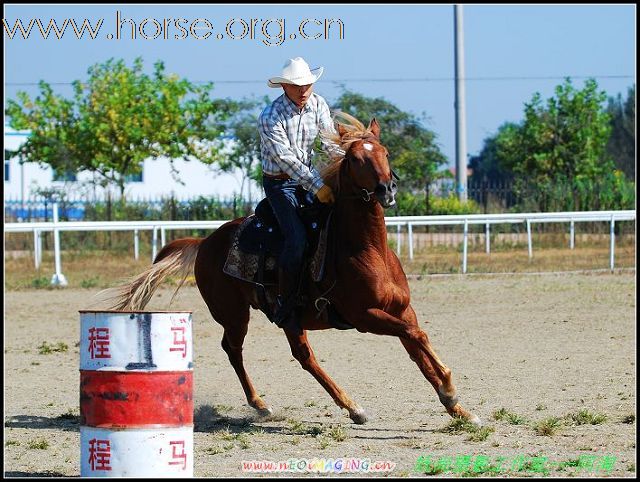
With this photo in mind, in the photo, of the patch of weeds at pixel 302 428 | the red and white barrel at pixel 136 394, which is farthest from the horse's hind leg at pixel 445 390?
the red and white barrel at pixel 136 394

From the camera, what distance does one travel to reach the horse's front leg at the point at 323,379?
26.6 ft

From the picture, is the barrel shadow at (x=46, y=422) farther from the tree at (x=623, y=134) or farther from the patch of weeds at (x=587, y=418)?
A: the tree at (x=623, y=134)

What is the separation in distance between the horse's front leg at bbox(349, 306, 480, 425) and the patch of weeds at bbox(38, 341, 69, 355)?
5.48m

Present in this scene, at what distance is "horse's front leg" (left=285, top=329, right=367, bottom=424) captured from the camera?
8.09 meters

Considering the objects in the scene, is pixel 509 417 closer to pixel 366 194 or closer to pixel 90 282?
pixel 366 194

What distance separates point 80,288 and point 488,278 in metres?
7.21

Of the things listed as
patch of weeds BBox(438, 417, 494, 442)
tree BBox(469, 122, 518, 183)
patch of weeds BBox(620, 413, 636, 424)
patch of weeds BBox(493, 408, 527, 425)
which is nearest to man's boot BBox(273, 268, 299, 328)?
patch of weeds BBox(438, 417, 494, 442)

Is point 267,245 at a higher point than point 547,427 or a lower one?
higher

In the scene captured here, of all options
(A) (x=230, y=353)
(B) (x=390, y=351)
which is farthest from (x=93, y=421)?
(B) (x=390, y=351)

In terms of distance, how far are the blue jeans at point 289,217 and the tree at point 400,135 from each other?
84.1 ft

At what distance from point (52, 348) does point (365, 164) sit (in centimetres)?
623

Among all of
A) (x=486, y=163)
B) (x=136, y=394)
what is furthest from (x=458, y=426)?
(x=486, y=163)

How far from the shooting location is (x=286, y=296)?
26.8 ft

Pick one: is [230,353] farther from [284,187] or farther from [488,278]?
[488,278]
